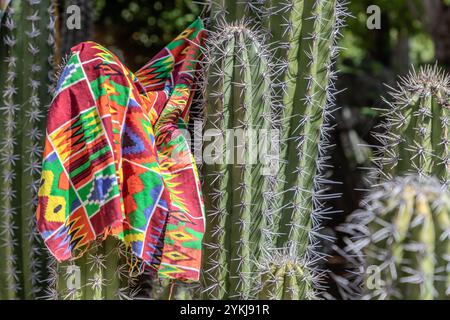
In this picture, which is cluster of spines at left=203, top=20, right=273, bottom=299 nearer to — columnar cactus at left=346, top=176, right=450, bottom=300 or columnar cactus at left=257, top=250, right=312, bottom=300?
columnar cactus at left=257, top=250, right=312, bottom=300

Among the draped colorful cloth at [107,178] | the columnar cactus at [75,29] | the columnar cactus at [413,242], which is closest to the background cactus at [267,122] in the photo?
the draped colorful cloth at [107,178]

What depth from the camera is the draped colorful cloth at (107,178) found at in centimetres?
248

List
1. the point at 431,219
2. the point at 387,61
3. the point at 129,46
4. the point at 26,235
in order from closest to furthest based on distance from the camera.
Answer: the point at 431,219
the point at 26,235
the point at 129,46
the point at 387,61

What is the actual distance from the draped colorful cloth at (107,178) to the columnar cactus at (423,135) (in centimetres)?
80

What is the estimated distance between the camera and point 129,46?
217 inches

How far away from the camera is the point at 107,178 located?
246 cm

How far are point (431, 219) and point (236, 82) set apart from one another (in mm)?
1036

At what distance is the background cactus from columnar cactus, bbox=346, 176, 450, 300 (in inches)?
27.6

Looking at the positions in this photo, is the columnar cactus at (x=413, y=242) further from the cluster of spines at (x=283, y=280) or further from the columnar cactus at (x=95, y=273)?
the columnar cactus at (x=95, y=273)

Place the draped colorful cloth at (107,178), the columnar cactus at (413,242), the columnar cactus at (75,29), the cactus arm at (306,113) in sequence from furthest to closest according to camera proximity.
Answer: the columnar cactus at (75,29), the cactus arm at (306,113), the draped colorful cloth at (107,178), the columnar cactus at (413,242)

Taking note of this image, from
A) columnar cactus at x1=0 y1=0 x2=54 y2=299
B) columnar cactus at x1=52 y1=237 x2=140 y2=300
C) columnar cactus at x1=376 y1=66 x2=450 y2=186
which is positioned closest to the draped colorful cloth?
columnar cactus at x1=52 y1=237 x2=140 y2=300

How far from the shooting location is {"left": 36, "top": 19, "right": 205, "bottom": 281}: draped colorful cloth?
2.48m
